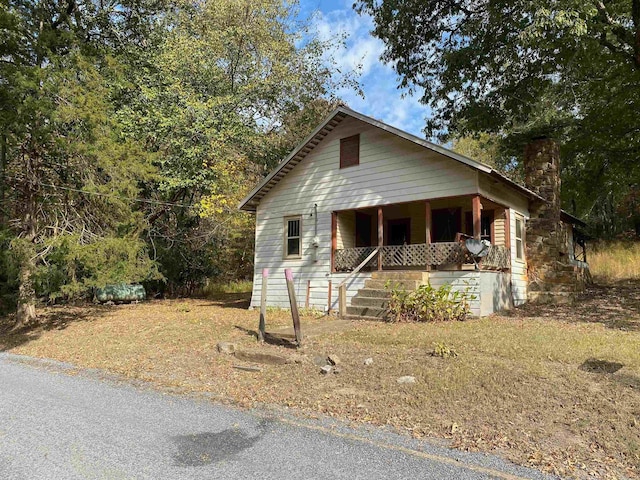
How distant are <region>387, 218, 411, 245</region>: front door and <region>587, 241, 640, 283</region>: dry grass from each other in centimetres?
969

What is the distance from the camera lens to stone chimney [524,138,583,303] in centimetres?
1473

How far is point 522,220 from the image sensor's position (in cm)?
1523

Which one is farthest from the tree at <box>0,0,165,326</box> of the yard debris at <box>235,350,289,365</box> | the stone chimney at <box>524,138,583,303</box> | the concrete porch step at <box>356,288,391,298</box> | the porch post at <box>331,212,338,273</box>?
the stone chimney at <box>524,138,583,303</box>

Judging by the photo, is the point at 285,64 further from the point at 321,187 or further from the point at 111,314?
the point at 111,314

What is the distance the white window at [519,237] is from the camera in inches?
583

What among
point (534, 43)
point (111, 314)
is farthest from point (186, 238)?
point (534, 43)

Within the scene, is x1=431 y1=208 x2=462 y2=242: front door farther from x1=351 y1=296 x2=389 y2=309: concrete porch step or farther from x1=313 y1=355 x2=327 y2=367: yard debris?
x1=313 y1=355 x2=327 y2=367: yard debris

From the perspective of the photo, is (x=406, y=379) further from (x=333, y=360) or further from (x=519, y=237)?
(x=519, y=237)

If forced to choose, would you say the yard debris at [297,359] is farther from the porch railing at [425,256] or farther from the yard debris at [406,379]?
the porch railing at [425,256]

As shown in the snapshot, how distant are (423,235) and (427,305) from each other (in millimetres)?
5866

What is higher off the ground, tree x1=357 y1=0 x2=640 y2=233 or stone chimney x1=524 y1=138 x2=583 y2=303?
tree x1=357 y1=0 x2=640 y2=233

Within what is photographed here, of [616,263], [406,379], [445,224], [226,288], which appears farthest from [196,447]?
[616,263]


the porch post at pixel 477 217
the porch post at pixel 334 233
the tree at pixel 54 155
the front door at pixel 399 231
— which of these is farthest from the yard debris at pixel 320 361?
the front door at pixel 399 231

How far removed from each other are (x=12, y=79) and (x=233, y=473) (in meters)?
11.5
